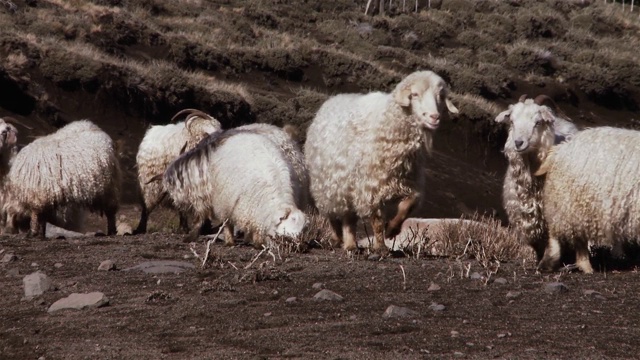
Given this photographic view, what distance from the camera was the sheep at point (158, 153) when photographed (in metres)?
14.6

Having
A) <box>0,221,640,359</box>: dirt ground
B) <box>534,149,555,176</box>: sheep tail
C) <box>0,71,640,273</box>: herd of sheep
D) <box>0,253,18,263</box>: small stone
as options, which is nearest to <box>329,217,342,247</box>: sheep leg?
<box>0,71,640,273</box>: herd of sheep

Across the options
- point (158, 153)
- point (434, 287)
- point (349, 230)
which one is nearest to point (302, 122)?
point (158, 153)

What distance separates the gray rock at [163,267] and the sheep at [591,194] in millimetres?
3144

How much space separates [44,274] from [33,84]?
57.1 ft

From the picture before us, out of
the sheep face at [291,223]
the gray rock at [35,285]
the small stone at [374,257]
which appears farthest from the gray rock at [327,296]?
the sheep face at [291,223]

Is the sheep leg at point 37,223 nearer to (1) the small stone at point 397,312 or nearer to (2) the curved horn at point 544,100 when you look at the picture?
(2) the curved horn at point 544,100

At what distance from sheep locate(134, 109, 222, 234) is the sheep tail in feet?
17.9

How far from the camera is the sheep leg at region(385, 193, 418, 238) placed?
10641mm

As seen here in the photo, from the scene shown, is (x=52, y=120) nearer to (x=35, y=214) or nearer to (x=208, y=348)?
(x=35, y=214)

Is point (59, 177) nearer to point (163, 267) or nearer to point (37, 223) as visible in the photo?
point (37, 223)

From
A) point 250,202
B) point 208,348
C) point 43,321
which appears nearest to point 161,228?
point 250,202

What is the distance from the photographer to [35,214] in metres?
13.5

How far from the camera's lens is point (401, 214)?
10664 millimetres

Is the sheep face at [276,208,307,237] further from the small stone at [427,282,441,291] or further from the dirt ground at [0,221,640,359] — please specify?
the small stone at [427,282,441,291]
